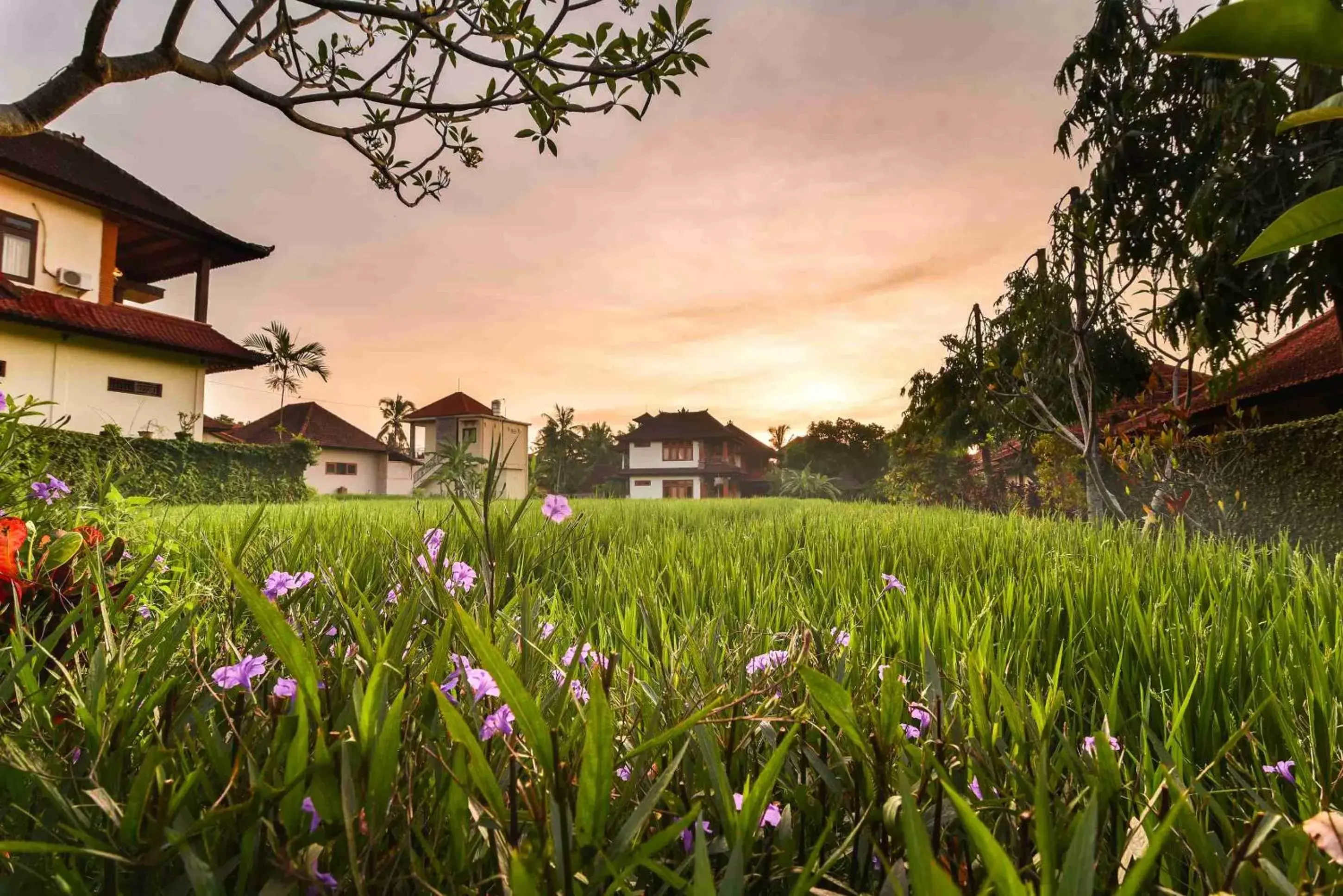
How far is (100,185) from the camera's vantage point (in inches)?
624

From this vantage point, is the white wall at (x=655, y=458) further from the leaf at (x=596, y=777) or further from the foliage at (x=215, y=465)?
the leaf at (x=596, y=777)

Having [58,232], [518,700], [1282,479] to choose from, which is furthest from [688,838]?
[58,232]

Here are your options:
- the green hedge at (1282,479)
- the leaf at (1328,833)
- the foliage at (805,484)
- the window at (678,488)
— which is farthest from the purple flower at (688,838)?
the window at (678,488)

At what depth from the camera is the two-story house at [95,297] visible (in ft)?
44.4

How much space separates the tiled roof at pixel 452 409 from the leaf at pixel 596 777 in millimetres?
41980

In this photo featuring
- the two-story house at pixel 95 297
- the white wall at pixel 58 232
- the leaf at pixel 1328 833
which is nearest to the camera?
the leaf at pixel 1328 833

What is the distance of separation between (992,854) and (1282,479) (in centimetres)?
747

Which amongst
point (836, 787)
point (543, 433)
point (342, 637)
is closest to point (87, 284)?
point (342, 637)

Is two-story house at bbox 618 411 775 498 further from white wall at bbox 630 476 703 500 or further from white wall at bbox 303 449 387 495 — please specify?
white wall at bbox 303 449 387 495

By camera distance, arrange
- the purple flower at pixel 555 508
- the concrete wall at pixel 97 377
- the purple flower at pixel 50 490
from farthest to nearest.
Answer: the concrete wall at pixel 97 377
the purple flower at pixel 50 490
the purple flower at pixel 555 508

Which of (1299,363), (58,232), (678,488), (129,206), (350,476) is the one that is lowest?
(678,488)

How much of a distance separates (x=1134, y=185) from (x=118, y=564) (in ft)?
26.1

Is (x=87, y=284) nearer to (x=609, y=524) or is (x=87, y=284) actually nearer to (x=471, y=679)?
(x=609, y=524)

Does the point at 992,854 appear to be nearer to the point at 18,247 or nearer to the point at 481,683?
the point at 481,683
